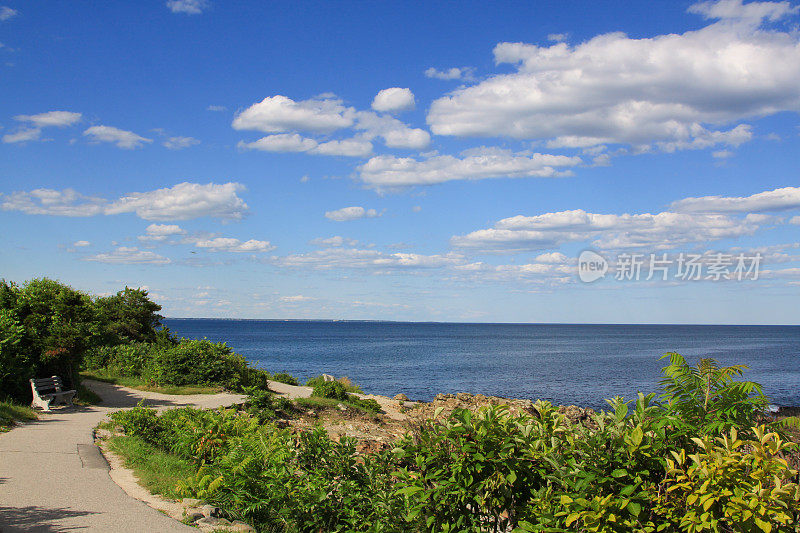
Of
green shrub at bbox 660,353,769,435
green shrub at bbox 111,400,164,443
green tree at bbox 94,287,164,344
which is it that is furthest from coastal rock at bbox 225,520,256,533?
green tree at bbox 94,287,164,344

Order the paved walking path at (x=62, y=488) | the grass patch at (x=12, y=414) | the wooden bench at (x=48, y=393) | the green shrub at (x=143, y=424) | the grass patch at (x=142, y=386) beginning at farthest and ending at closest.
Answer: the grass patch at (x=142, y=386) → the wooden bench at (x=48, y=393) → the grass patch at (x=12, y=414) → the green shrub at (x=143, y=424) → the paved walking path at (x=62, y=488)

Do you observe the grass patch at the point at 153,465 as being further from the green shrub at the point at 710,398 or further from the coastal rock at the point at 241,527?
the green shrub at the point at 710,398

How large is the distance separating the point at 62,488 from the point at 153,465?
1.57 meters

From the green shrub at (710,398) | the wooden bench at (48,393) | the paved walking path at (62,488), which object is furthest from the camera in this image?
the wooden bench at (48,393)

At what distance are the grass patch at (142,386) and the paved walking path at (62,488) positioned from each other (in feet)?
20.8

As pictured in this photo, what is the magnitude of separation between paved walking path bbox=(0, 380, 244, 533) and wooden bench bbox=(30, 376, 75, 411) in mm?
1540

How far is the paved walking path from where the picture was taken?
22.1ft

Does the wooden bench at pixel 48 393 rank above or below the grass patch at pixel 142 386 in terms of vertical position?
above

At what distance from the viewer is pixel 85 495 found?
8016mm

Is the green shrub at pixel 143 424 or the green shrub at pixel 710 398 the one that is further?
the green shrub at pixel 143 424

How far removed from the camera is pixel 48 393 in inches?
661

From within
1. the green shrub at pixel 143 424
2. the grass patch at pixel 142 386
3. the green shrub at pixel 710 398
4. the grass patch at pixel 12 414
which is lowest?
the grass patch at pixel 142 386

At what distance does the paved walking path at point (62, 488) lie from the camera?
6.73m

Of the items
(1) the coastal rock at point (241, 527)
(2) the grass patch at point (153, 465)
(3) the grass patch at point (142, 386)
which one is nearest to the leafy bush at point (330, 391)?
(3) the grass patch at point (142, 386)
